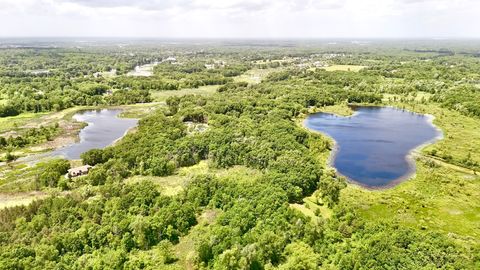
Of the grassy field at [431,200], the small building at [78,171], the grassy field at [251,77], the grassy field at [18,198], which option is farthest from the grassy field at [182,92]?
the grassy field at [431,200]

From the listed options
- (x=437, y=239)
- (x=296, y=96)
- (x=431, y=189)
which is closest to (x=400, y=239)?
(x=437, y=239)

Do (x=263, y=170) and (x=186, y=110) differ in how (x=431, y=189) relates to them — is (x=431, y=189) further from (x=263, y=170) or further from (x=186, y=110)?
(x=186, y=110)

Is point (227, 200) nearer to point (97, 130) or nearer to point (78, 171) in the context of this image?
point (78, 171)

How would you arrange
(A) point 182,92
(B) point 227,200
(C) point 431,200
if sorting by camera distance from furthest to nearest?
(A) point 182,92 → (C) point 431,200 → (B) point 227,200

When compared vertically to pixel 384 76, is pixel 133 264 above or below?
below

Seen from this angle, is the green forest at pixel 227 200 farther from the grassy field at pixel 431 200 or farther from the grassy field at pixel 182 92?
the grassy field at pixel 182 92

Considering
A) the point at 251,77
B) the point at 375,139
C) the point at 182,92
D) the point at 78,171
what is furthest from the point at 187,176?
the point at 251,77
